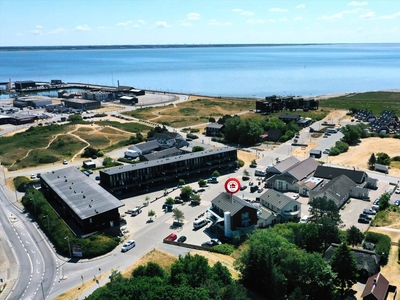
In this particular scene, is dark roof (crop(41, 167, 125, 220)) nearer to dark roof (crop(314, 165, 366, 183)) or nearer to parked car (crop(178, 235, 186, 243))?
parked car (crop(178, 235, 186, 243))

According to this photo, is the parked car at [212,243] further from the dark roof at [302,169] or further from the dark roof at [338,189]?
the dark roof at [302,169]

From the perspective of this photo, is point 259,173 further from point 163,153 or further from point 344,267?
point 344,267

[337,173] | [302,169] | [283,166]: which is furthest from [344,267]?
[283,166]

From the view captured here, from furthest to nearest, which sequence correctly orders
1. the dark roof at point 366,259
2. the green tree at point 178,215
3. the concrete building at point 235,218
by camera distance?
the green tree at point 178,215, the concrete building at point 235,218, the dark roof at point 366,259

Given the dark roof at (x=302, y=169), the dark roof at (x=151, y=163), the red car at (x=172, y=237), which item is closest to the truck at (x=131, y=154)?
the dark roof at (x=151, y=163)

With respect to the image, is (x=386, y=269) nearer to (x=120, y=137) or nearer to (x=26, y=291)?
(x=26, y=291)

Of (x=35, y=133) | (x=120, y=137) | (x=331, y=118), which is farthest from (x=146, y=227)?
(x=331, y=118)
